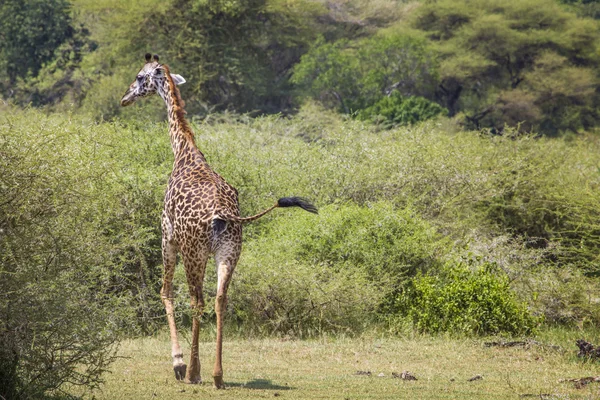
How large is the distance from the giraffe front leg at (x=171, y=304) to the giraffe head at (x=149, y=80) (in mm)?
2093

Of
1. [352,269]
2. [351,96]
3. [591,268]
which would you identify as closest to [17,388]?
[352,269]

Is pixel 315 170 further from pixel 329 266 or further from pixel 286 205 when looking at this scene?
pixel 286 205

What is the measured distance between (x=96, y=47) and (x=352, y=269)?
3536cm

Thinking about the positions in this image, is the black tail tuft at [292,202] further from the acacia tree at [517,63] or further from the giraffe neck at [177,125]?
the acacia tree at [517,63]

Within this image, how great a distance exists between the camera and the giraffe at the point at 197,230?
10.2 metres

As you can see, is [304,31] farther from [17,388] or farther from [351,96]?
[17,388]

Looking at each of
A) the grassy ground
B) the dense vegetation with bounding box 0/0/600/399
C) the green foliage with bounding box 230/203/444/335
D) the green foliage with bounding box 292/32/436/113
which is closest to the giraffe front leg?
the grassy ground

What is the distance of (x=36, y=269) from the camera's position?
29.1 feet

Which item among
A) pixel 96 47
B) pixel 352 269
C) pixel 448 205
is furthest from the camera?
pixel 96 47

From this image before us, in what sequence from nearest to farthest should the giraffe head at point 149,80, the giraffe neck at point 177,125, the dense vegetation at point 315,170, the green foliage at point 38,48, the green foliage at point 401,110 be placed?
the dense vegetation at point 315,170 → the giraffe neck at point 177,125 → the giraffe head at point 149,80 → the green foliage at point 401,110 → the green foliage at point 38,48

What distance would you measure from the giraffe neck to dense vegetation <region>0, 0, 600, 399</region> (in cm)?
126

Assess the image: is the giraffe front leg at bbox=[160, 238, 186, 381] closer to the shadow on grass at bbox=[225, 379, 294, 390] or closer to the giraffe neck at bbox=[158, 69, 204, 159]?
the shadow on grass at bbox=[225, 379, 294, 390]

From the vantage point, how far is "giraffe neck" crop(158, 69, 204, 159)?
11719mm

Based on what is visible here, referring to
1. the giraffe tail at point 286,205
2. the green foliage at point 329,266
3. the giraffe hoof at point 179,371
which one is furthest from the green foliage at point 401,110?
the giraffe tail at point 286,205
